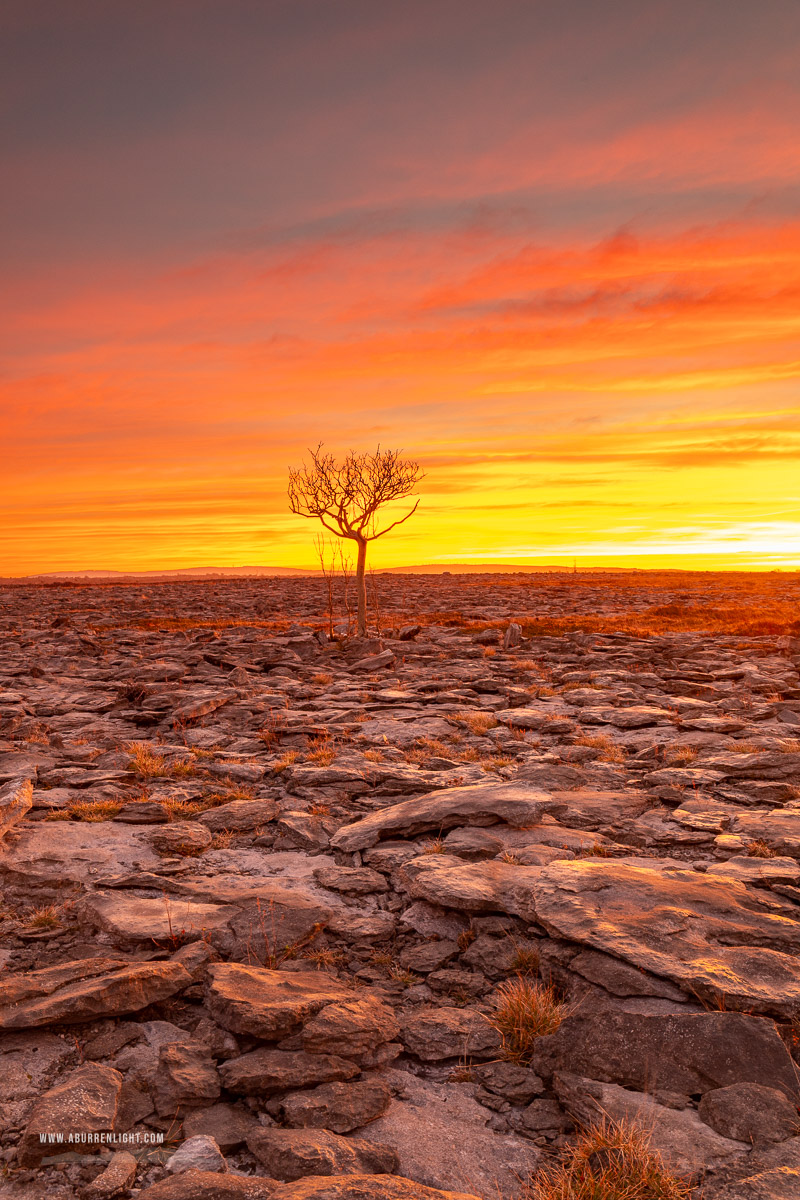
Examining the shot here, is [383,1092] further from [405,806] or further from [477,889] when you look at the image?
[405,806]

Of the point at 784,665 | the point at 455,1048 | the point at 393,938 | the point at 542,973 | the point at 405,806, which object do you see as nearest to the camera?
the point at 455,1048

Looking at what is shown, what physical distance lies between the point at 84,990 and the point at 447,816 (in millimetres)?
4086

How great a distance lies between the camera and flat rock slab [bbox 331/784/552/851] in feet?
25.7

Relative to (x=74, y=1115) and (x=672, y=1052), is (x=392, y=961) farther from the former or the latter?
(x=74, y=1115)

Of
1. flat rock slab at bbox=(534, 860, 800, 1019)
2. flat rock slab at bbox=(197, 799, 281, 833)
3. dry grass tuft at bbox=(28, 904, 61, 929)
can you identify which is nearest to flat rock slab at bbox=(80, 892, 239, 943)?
dry grass tuft at bbox=(28, 904, 61, 929)

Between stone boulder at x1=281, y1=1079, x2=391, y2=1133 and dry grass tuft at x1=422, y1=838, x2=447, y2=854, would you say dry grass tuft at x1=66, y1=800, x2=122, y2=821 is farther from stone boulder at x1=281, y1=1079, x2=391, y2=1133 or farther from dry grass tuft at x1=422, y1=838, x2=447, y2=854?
stone boulder at x1=281, y1=1079, x2=391, y2=1133

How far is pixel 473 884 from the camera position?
6242 millimetres

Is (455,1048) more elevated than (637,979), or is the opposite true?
(637,979)

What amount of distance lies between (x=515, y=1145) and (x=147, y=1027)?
2.35 metres

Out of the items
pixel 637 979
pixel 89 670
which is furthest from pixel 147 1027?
pixel 89 670

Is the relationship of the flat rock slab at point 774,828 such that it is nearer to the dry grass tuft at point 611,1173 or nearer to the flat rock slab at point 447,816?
the flat rock slab at point 447,816

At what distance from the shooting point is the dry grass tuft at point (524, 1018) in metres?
4.54

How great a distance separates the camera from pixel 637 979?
471 centimetres

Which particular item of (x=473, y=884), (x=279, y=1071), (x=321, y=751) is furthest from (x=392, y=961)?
(x=321, y=751)
